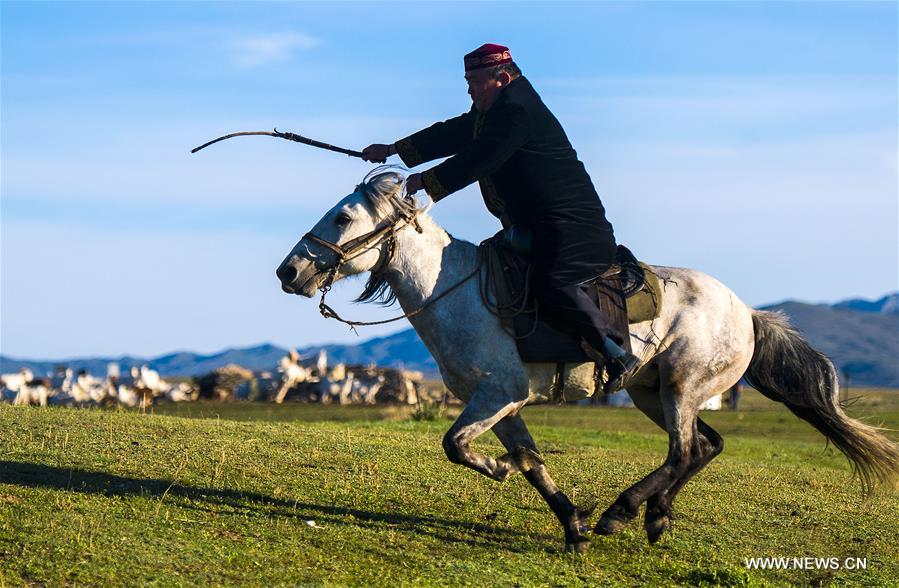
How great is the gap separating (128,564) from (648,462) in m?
8.89

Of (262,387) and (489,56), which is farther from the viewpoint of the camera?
(262,387)

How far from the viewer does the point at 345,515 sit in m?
10.8

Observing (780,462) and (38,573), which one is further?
(780,462)

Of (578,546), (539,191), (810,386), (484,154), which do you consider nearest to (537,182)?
(539,191)

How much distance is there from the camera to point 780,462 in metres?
18.9

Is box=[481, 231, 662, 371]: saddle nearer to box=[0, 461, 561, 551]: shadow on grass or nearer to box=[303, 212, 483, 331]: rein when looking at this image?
box=[303, 212, 483, 331]: rein

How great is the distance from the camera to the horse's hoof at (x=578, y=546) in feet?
33.9

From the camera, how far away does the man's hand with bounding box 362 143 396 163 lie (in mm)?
11094

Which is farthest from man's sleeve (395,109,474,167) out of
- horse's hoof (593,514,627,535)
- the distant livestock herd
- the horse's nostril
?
the distant livestock herd

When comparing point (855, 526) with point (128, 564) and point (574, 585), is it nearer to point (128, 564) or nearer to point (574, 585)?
point (574, 585)

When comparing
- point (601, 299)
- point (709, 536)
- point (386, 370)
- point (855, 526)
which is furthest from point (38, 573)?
point (386, 370)

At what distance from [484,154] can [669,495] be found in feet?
10.7

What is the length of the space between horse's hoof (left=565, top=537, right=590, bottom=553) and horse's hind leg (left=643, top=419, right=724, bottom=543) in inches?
24.2

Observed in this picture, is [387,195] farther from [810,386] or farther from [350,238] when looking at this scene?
[810,386]
